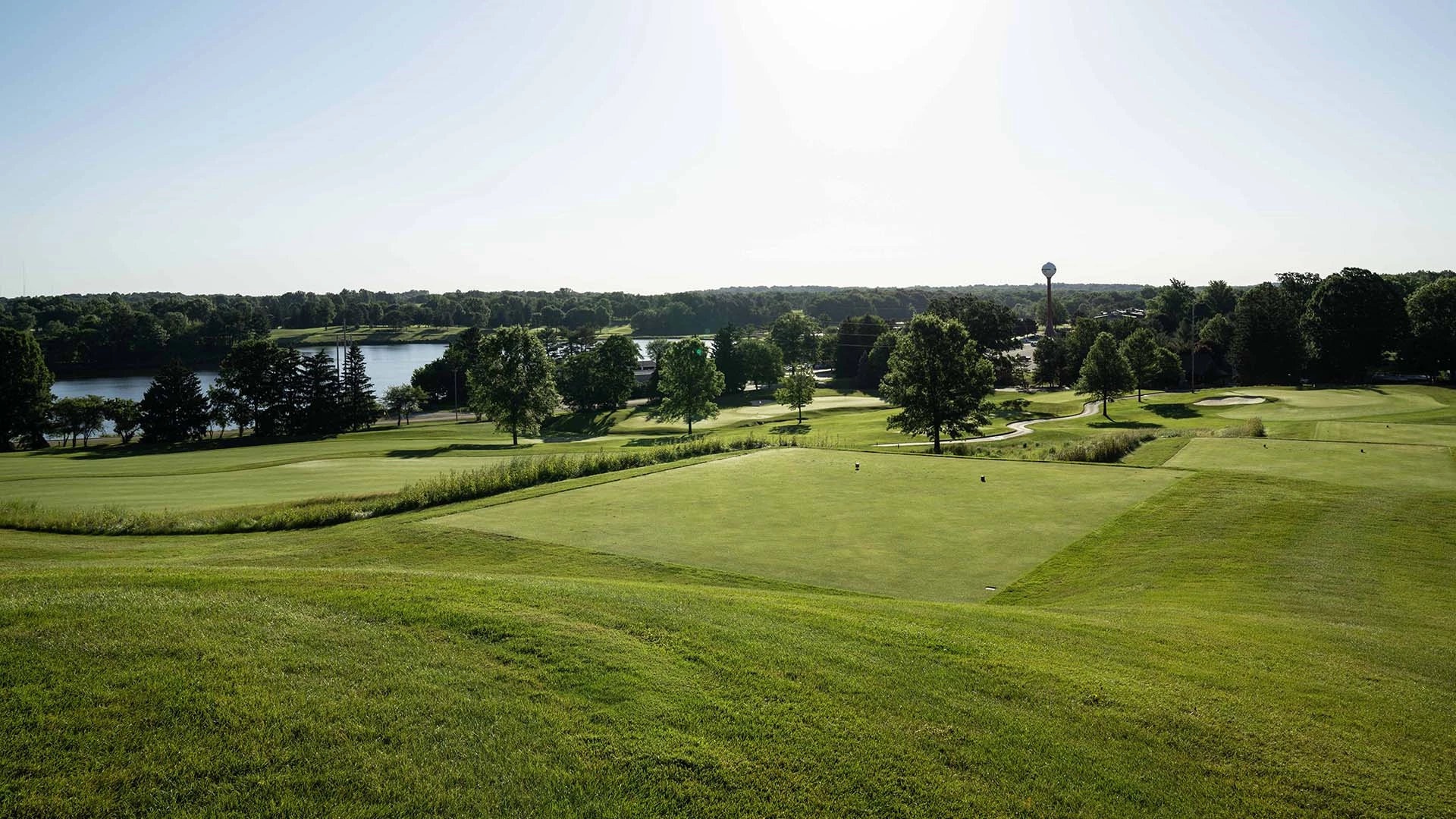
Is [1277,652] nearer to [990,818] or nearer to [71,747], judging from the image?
[990,818]

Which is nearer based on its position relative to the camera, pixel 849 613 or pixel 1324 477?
pixel 849 613

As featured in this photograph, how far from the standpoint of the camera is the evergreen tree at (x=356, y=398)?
79.7 m

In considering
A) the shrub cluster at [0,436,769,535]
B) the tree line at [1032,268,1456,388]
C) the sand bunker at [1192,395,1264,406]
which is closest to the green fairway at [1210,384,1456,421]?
the sand bunker at [1192,395,1264,406]

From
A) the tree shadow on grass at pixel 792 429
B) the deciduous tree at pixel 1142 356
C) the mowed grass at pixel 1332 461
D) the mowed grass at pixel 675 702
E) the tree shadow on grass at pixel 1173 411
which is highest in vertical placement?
the deciduous tree at pixel 1142 356

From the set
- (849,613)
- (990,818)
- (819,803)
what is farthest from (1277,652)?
(819,803)

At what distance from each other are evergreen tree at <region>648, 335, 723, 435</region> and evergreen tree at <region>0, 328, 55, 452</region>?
167 feet

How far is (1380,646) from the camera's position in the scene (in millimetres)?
11781

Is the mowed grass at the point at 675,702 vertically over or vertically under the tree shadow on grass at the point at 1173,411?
over

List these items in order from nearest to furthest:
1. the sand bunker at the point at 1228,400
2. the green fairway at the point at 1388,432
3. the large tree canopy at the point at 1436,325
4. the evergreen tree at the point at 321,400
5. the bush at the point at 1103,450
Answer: the bush at the point at 1103,450 → the green fairway at the point at 1388,432 → the sand bunker at the point at 1228,400 → the large tree canopy at the point at 1436,325 → the evergreen tree at the point at 321,400

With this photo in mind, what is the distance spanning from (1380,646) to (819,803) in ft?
33.2

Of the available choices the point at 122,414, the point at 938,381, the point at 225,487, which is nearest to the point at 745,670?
the point at 225,487

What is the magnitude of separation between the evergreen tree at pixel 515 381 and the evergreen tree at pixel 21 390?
35288mm

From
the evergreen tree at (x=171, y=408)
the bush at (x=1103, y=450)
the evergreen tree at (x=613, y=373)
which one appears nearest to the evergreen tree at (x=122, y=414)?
the evergreen tree at (x=171, y=408)

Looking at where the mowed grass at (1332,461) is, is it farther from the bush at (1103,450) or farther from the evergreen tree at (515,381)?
the evergreen tree at (515,381)
